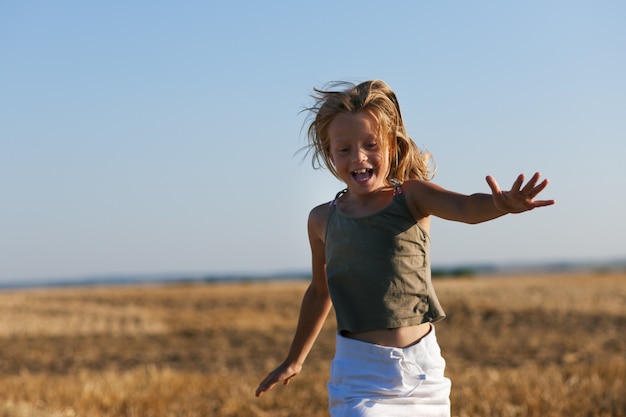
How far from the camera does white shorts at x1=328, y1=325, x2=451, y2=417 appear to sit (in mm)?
2867

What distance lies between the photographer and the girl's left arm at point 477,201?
2564mm

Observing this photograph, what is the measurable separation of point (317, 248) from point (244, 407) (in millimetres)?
3106

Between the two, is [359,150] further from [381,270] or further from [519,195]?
[519,195]

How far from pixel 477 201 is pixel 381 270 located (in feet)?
1.47

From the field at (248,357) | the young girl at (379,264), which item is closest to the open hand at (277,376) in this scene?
the young girl at (379,264)

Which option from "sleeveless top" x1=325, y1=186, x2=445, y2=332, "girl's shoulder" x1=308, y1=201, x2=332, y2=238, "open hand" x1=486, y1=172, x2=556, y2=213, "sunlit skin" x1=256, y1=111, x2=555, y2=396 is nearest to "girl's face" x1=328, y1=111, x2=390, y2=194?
"sunlit skin" x1=256, y1=111, x2=555, y2=396

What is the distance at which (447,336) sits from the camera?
16.3 m

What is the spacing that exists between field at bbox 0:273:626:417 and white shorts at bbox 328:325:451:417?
8.78 feet

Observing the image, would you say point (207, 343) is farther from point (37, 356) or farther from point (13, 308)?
point (13, 308)

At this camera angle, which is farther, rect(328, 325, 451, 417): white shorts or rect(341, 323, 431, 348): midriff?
rect(341, 323, 431, 348): midriff

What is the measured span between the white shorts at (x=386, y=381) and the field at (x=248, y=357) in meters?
Answer: 2.68

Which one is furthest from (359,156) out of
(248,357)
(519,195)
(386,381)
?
(248,357)

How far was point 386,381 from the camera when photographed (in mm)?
2887

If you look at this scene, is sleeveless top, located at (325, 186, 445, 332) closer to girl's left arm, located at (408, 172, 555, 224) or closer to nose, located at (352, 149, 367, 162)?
girl's left arm, located at (408, 172, 555, 224)
